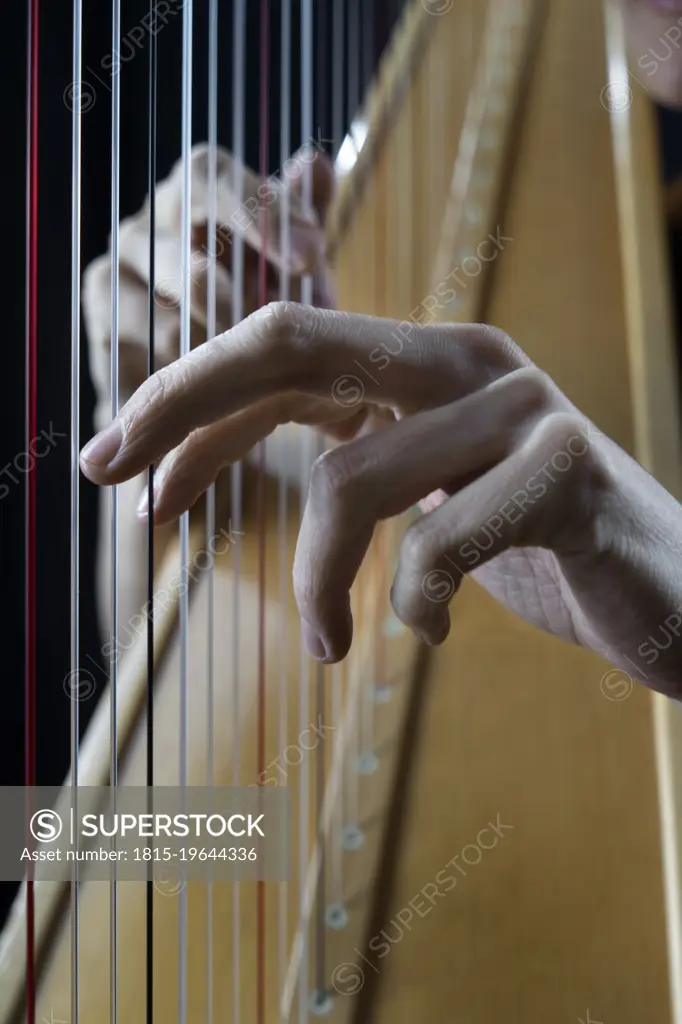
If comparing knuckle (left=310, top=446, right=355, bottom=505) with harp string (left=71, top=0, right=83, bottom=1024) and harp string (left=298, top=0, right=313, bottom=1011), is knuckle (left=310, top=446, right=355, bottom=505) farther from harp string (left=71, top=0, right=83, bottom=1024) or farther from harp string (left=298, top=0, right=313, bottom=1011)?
harp string (left=298, top=0, right=313, bottom=1011)

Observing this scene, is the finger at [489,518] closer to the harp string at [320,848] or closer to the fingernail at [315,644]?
the fingernail at [315,644]

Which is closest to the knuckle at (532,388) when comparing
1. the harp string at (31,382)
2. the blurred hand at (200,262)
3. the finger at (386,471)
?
the finger at (386,471)

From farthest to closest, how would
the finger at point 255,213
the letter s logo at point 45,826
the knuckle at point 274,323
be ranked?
the finger at point 255,213 → the letter s logo at point 45,826 → the knuckle at point 274,323

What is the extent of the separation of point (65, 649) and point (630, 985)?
2.19 feet

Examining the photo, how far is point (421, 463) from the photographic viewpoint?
1.24ft

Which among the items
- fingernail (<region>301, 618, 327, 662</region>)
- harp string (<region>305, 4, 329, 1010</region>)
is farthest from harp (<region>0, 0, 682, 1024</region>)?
fingernail (<region>301, 618, 327, 662</region>)

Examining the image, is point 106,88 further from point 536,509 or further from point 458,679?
point 536,509

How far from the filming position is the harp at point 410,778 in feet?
2.15

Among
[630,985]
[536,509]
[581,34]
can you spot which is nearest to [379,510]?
[536,509]

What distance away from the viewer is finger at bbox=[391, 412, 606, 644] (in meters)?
0.37

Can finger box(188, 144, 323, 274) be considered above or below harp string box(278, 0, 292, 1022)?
above

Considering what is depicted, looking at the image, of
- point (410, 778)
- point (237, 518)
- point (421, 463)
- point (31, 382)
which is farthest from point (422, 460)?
point (410, 778)

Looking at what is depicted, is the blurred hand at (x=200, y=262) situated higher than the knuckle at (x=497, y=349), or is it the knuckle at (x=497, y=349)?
the blurred hand at (x=200, y=262)

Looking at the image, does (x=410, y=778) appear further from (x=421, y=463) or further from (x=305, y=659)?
(x=421, y=463)
